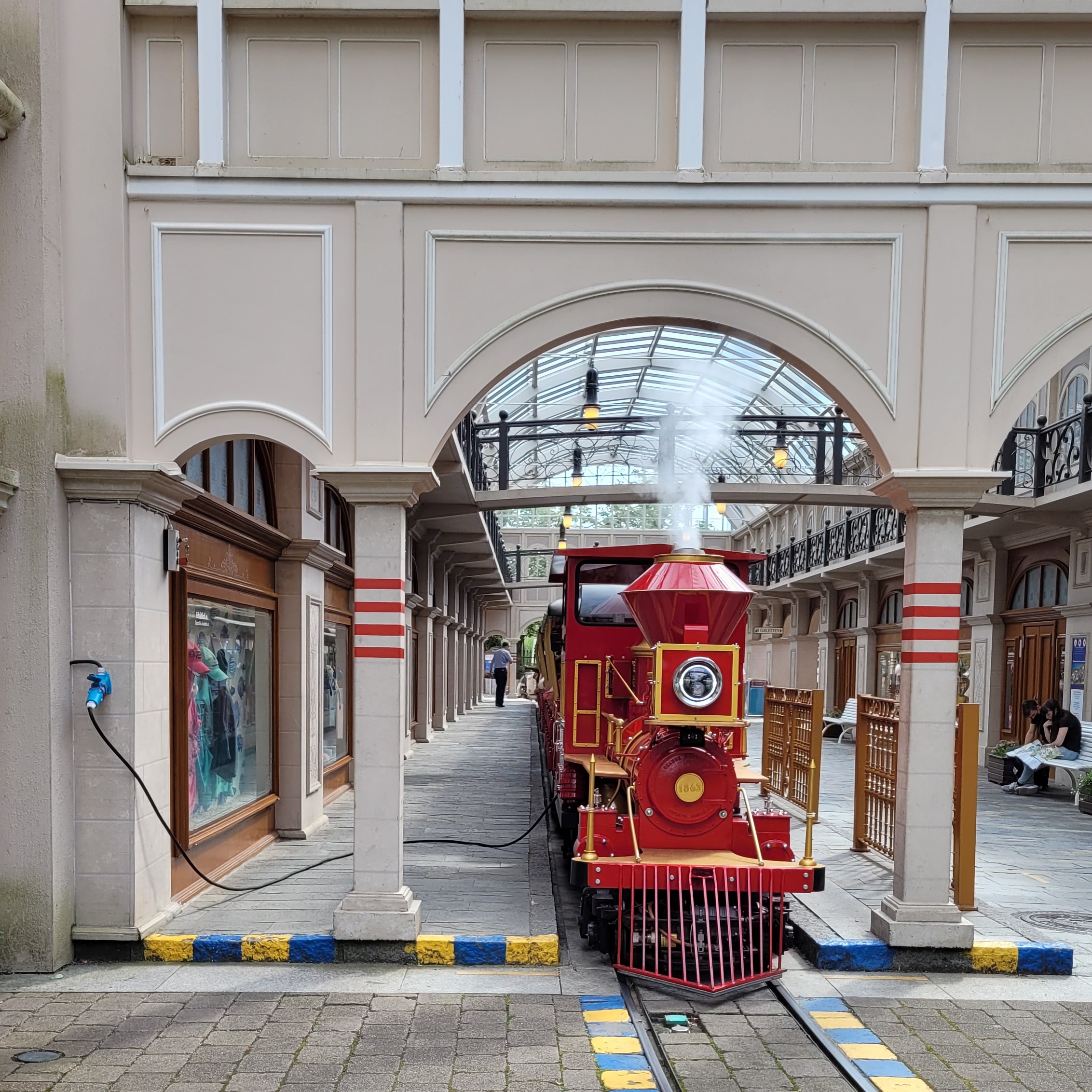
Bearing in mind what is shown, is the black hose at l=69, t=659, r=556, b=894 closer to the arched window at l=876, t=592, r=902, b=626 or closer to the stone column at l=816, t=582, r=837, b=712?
the arched window at l=876, t=592, r=902, b=626

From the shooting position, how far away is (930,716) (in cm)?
555

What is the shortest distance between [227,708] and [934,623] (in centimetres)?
543

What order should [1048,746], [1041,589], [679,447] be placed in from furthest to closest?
1. [679,447]
2. [1041,589]
3. [1048,746]

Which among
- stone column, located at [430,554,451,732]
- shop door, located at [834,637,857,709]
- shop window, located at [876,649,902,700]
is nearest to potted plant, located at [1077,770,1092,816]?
shop window, located at [876,649,902,700]

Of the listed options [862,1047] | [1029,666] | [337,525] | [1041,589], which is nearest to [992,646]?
[1029,666]

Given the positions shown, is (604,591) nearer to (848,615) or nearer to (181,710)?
(181,710)

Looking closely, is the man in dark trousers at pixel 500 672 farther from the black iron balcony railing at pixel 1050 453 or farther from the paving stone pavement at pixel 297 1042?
the paving stone pavement at pixel 297 1042

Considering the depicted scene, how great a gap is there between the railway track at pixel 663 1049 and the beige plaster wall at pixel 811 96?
501 cm

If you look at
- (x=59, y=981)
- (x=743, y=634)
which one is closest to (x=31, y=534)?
(x=59, y=981)

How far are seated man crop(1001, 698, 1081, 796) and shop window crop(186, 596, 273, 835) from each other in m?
10.1

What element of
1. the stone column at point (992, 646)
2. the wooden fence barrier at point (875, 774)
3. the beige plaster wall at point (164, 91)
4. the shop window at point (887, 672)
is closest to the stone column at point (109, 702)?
the beige plaster wall at point (164, 91)

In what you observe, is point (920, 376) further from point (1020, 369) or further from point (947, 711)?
point (947, 711)

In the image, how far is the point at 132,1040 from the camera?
445 cm

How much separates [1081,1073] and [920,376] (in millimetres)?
3893
